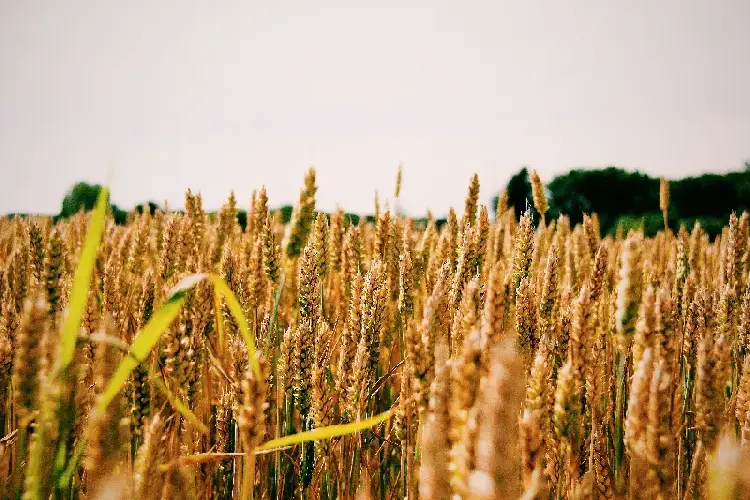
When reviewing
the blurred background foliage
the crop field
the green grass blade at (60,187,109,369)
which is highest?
the blurred background foliage

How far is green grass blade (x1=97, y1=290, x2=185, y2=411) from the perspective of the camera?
516mm

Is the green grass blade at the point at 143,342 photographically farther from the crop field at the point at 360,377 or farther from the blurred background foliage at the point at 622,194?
the blurred background foliage at the point at 622,194

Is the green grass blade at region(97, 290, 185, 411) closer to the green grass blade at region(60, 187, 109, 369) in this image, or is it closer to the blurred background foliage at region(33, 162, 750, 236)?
the green grass blade at region(60, 187, 109, 369)

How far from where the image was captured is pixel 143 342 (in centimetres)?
55

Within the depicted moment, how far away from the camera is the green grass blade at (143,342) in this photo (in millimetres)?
A: 516

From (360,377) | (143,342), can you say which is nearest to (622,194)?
(360,377)

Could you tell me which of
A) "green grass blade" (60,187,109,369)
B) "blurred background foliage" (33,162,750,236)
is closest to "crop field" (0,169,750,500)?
"green grass blade" (60,187,109,369)

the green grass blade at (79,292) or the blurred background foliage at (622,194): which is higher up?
the blurred background foliage at (622,194)

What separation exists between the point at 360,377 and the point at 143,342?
0.70 m

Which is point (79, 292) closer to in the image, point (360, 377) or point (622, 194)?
A: point (360, 377)

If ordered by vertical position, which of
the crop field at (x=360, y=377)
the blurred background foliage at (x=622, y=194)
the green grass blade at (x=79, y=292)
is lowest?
the crop field at (x=360, y=377)

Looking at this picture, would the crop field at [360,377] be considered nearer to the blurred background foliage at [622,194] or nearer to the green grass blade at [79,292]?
the green grass blade at [79,292]

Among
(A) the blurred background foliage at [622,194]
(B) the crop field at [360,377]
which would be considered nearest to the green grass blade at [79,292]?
(B) the crop field at [360,377]

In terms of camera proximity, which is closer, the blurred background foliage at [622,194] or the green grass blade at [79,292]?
the green grass blade at [79,292]
